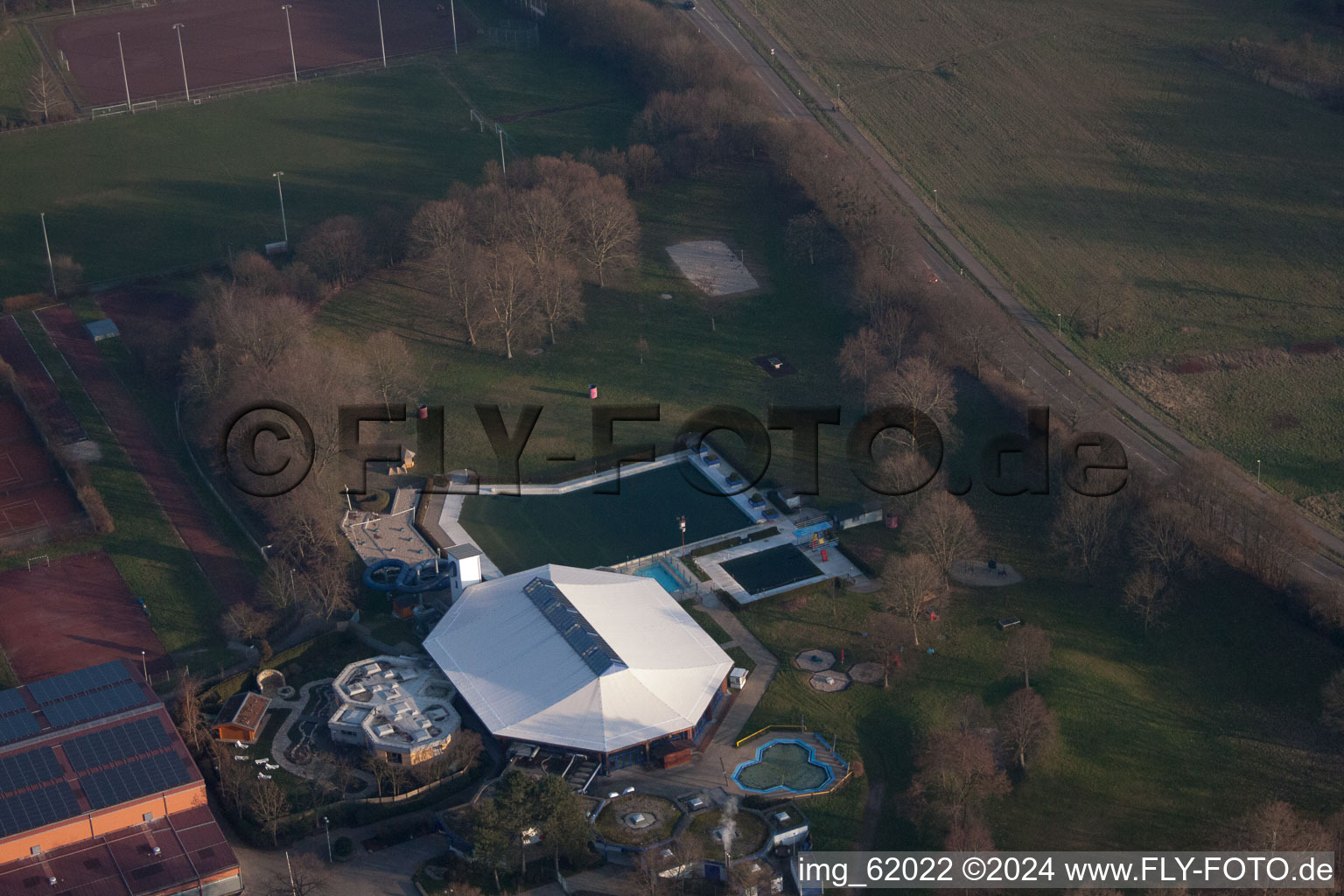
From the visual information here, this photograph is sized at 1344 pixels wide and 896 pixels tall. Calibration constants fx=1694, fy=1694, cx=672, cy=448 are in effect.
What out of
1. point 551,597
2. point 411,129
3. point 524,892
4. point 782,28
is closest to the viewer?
point 524,892

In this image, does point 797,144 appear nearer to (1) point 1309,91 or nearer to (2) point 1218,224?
(2) point 1218,224

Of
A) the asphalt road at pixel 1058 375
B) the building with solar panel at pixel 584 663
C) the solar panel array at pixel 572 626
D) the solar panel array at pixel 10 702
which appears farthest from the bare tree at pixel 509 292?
the solar panel array at pixel 10 702

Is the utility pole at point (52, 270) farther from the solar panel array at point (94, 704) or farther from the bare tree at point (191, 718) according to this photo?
the bare tree at point (191, 718)

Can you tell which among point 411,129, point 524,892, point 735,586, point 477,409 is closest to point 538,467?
point 477,409

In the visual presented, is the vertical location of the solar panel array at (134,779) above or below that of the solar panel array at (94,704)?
below

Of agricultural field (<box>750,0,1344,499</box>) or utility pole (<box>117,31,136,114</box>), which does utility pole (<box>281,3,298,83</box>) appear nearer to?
utility pole (<box>117,31,136,114</box>)

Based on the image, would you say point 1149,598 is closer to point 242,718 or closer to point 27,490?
point 242,718

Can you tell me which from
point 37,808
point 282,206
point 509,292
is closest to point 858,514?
point 509,292
